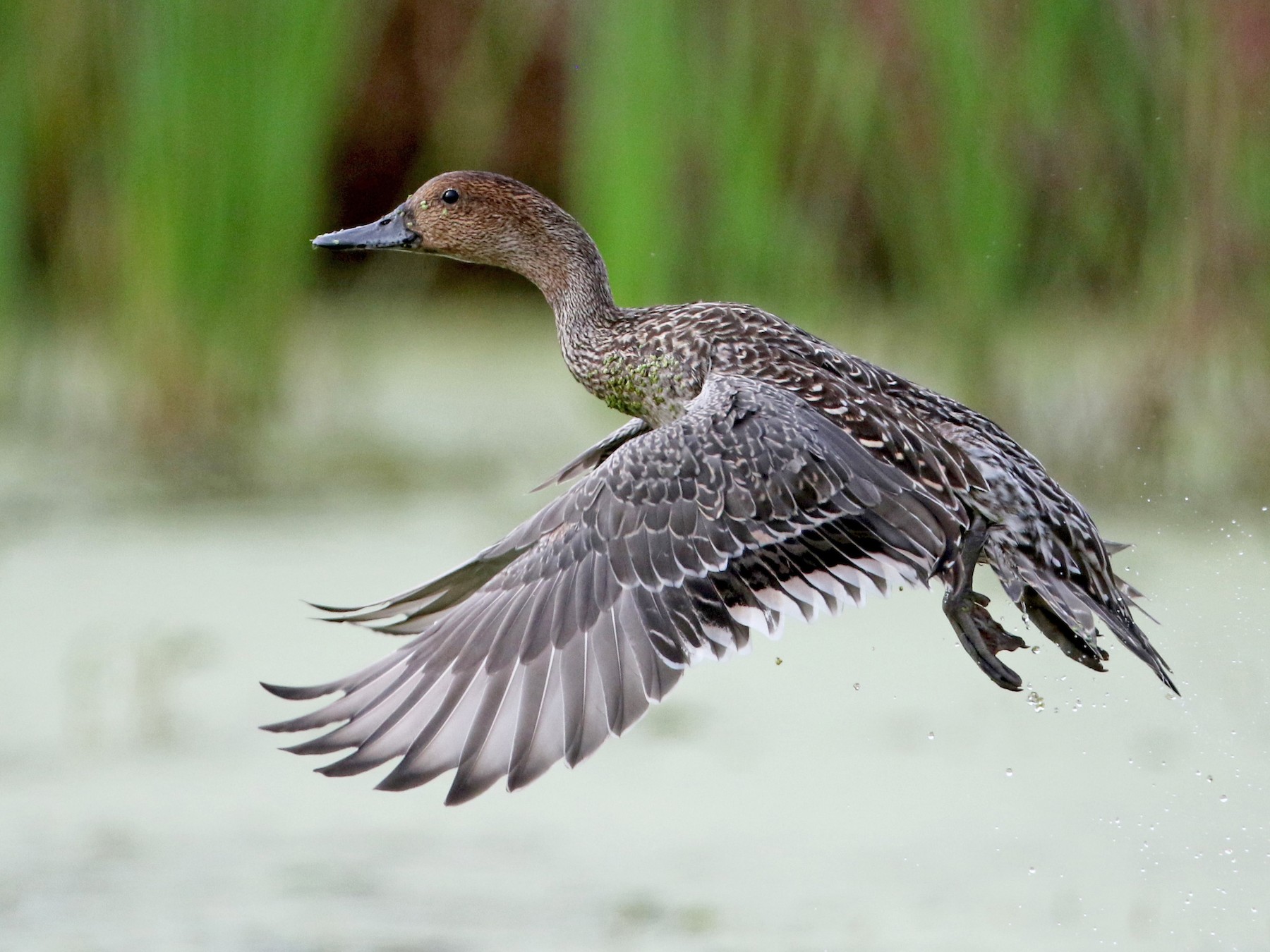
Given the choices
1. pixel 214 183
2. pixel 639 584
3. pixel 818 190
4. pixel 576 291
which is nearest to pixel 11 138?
pixel 214 183

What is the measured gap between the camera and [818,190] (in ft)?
22.5

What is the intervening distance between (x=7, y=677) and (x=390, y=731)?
2.30 meters

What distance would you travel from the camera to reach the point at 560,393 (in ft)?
28.9

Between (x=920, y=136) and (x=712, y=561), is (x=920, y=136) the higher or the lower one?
the higher one

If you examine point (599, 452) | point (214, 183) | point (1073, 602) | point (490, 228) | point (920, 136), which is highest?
point (214, 183)

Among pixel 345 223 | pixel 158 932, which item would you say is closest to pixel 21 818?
pixel 158 932

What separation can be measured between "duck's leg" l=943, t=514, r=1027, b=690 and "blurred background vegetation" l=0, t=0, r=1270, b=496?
241 cm

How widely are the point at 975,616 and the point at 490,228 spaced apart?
1.41m

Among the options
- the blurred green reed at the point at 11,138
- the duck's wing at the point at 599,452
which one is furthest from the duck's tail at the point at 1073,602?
the blurred green reed at the point at 11,138

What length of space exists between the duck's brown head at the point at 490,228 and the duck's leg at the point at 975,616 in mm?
1139

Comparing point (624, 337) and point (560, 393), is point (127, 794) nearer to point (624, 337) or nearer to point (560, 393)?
point (624, 337)

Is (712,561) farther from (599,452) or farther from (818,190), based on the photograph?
(818,190)

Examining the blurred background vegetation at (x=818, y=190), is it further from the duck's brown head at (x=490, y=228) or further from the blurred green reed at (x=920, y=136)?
the duck's brown head at (x=490, y=228)

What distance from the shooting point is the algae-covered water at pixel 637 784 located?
4.06 m
